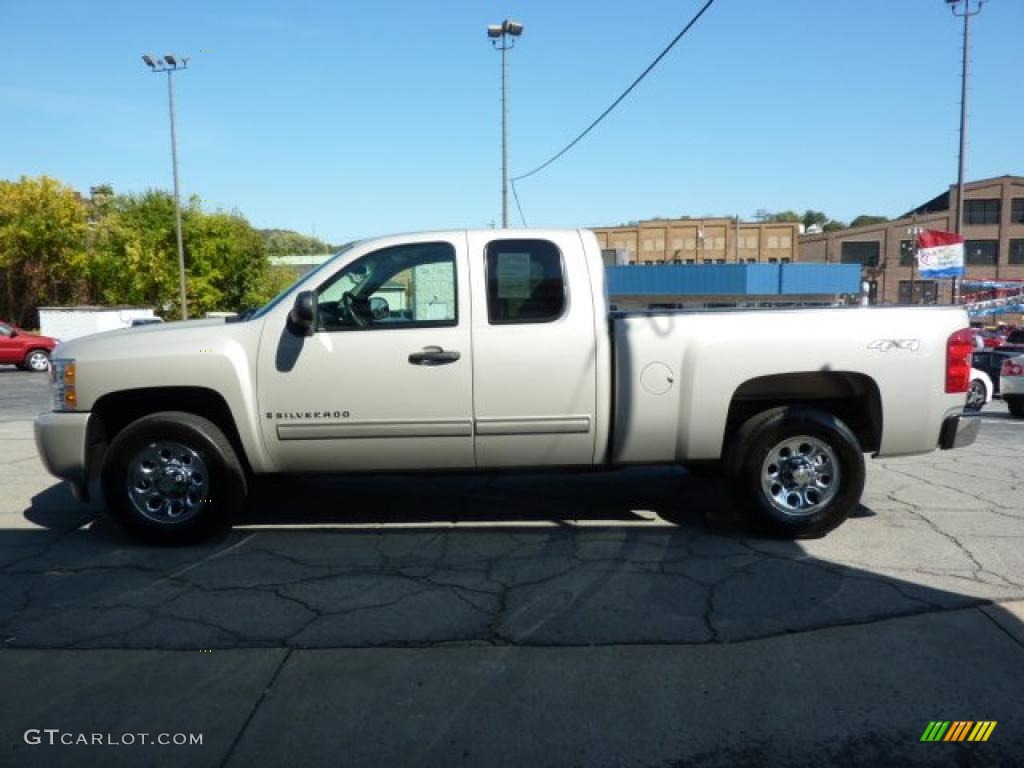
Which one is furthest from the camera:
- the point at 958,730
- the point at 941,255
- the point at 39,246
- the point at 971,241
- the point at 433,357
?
the point at 971,241

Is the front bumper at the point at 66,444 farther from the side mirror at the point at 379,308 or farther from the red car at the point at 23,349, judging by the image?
the red car at the point at 23,349

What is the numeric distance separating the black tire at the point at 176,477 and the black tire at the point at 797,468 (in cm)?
322

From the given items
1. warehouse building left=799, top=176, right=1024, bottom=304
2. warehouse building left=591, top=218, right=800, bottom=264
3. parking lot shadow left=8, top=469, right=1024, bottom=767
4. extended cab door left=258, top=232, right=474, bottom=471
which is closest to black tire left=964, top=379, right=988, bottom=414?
parking lot shadow left=8, top=469, right=1024, bottom=767

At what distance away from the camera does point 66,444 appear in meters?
4.84

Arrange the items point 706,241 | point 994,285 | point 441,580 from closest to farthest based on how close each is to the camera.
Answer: point 441,580 → point 994,285 → point 706,241

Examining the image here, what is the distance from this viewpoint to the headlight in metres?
4.86

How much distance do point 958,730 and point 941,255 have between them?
25.5 meters

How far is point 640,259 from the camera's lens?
74.4 meters

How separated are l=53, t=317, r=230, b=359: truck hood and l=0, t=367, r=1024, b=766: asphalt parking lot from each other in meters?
1.28

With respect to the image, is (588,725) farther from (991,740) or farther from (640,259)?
(640,259)

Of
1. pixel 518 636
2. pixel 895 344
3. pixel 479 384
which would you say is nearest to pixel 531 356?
pixel 479 384

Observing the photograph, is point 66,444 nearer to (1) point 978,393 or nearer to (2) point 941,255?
(1) point 978,393

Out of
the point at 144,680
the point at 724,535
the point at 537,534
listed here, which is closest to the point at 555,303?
the point at 537,534

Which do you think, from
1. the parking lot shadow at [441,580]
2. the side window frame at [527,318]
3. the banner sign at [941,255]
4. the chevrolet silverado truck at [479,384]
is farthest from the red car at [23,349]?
the banner sign at [941,255]
